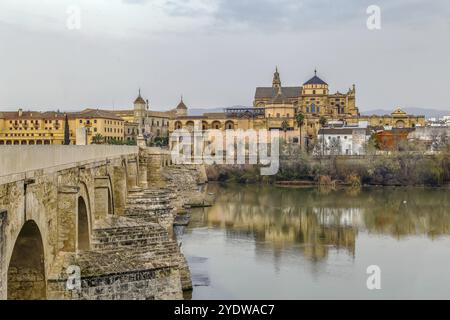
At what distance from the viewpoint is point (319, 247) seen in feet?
90.7

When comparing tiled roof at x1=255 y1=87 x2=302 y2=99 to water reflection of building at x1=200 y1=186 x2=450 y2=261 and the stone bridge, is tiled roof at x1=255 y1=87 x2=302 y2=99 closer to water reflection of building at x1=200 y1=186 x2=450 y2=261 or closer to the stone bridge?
water reflection of building at x1=200 y1=186 x2=450 y2=261

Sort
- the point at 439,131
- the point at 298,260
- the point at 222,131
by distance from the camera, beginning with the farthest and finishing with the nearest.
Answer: the point at 222,131
the point at 439,131
the point at 298,260

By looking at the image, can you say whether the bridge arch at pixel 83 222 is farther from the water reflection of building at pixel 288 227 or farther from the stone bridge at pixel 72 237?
the water reflection of building at pixel 288 227

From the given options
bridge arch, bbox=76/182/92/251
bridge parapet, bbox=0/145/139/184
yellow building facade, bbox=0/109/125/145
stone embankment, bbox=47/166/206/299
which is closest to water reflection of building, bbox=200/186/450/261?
stone embankment, bbox=47/166/206/299

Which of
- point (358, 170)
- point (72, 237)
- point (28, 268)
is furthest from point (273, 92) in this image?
point (28, 268)

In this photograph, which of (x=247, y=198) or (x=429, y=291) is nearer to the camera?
(x=429, y=291)

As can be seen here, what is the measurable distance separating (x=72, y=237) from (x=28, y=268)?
1.95m

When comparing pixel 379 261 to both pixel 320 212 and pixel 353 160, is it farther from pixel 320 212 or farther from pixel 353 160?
pixel 353 160

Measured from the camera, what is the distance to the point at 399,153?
64.2 metres

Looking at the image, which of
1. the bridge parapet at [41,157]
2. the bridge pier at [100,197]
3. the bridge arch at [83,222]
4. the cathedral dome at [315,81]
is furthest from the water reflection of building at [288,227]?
the cathedral dome at [315,81]

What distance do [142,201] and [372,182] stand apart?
40.3 m

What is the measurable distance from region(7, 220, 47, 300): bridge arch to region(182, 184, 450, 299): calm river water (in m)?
8.43

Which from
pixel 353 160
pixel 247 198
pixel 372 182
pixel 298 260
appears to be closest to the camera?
pixel 298 260

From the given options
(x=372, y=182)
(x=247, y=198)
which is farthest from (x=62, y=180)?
(x=372, y=182)
